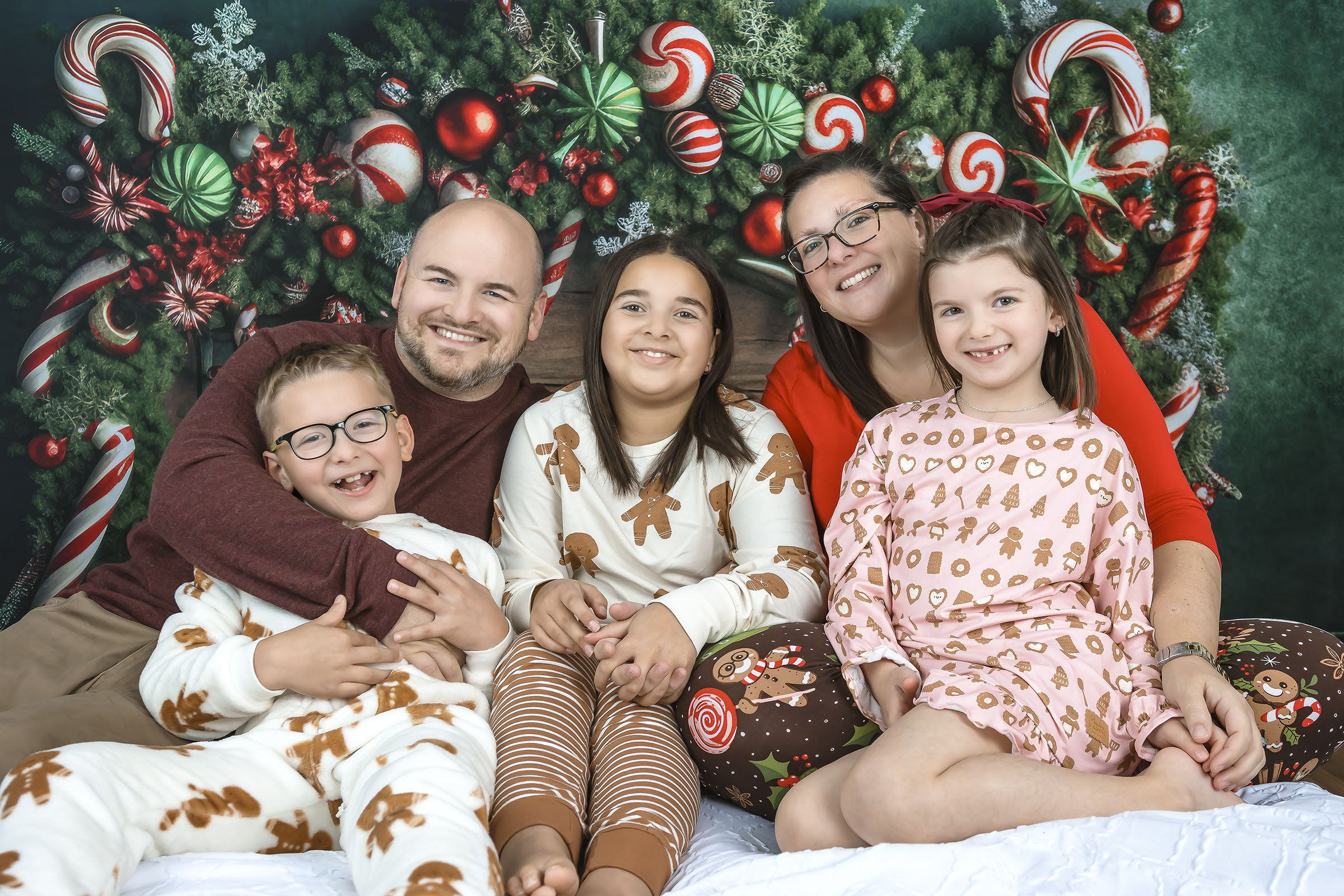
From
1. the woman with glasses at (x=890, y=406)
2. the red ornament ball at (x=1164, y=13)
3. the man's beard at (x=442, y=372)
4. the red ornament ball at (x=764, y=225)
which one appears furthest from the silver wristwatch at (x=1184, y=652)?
the red ornament ball at (x=1164, y=13)

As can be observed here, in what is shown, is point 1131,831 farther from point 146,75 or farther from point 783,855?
point 146,75

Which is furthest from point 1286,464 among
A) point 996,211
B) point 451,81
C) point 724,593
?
point 451,81

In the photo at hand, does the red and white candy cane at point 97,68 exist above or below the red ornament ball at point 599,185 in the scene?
above

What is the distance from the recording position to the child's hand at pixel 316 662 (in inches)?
49.7

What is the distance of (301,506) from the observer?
145cm

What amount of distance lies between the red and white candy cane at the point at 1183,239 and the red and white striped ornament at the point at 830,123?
37.4 inches

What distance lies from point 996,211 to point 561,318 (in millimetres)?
1329

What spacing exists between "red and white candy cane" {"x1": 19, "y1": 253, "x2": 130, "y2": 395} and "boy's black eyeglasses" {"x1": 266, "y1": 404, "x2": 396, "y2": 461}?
1163 mm

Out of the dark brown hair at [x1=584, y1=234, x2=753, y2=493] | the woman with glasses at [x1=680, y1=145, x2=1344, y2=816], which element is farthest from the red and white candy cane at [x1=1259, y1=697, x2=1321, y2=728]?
the dark brown hair at [x1=584, y1=234, x2=753, y2=493]

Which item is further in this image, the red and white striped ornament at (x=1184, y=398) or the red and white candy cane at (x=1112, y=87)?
the red and white striped ornament at (x=1184, y=398)

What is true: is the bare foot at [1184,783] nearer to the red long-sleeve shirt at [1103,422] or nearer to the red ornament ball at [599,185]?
the red long-sleeve shirt at [1103,422]

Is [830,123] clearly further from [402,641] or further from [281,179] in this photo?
[402,641]

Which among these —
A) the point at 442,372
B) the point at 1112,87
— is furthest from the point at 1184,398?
the point at 442,372

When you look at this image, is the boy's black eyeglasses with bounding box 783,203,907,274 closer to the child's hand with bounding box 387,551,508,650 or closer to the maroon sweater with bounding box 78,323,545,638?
the maroon sweater with bounding box 78,323,545,638
